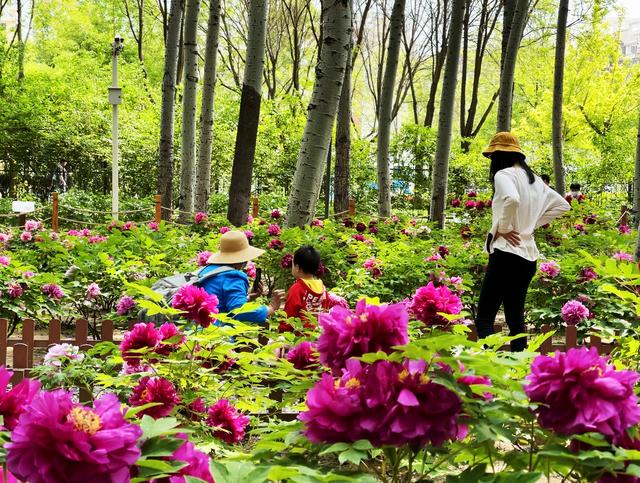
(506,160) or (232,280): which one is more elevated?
(506,160)

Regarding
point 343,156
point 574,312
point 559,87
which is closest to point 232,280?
point 574,312

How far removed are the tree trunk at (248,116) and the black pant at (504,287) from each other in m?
4.63

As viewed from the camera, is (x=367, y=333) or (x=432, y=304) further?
(x=432, y=304)

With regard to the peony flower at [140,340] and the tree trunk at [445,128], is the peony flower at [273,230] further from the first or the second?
the peony flower at [140,340]

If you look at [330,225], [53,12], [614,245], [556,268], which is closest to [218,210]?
[330,225]

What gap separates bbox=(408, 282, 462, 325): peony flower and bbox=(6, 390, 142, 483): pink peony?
4.96 feet

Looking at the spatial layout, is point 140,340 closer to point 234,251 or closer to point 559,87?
point 234,251

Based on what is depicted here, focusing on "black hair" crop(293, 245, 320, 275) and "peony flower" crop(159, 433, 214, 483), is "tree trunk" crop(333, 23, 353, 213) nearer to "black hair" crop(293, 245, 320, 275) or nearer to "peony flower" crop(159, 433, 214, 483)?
"black hair" crop(293, 245, 320, 275)

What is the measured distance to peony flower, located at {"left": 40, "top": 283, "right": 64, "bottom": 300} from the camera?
19.4 ft

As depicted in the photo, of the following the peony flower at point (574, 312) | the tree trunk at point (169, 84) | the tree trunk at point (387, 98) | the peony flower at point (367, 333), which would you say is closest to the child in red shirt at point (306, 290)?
the peony flower at point (574, 312)

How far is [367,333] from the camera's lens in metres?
1.41

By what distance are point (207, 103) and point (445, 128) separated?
3845 millimetres

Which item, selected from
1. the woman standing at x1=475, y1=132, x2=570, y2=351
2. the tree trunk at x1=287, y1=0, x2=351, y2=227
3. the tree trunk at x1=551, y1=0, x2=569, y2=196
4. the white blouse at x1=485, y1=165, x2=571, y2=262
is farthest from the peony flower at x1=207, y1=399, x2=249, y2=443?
the tree trunk at x1=551, y1=0, x2=569, y2=196

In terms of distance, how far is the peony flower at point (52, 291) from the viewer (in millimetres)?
5918
